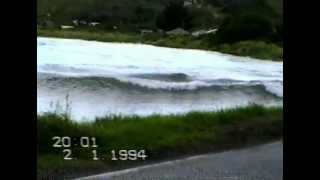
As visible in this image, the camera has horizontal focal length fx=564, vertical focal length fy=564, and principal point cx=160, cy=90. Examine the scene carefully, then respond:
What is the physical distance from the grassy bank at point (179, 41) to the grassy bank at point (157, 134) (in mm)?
306

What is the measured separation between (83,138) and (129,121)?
245mm

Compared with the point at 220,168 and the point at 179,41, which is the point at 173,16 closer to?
the point at 179,41

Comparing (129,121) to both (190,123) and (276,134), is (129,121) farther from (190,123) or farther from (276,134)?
(276,134)

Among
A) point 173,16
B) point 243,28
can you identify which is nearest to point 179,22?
point 173,16

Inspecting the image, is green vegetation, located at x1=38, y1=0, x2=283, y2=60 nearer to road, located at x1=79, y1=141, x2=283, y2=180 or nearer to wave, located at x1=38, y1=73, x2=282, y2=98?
wave, located at x1=38, y1=73, x2=282, y2=98

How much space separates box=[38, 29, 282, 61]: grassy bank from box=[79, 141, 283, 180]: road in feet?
1.65

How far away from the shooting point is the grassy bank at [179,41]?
2.84 meters

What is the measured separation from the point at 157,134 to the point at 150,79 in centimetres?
32

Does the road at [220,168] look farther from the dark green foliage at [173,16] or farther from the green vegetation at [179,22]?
the dark green foliage at [173,16]

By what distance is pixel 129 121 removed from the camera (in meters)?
2.73

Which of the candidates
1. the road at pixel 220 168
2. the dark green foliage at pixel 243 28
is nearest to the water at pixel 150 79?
the dark green foliage at pixel 243 28

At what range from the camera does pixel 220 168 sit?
2.65m

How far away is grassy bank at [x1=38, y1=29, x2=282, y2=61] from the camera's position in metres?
2.84
